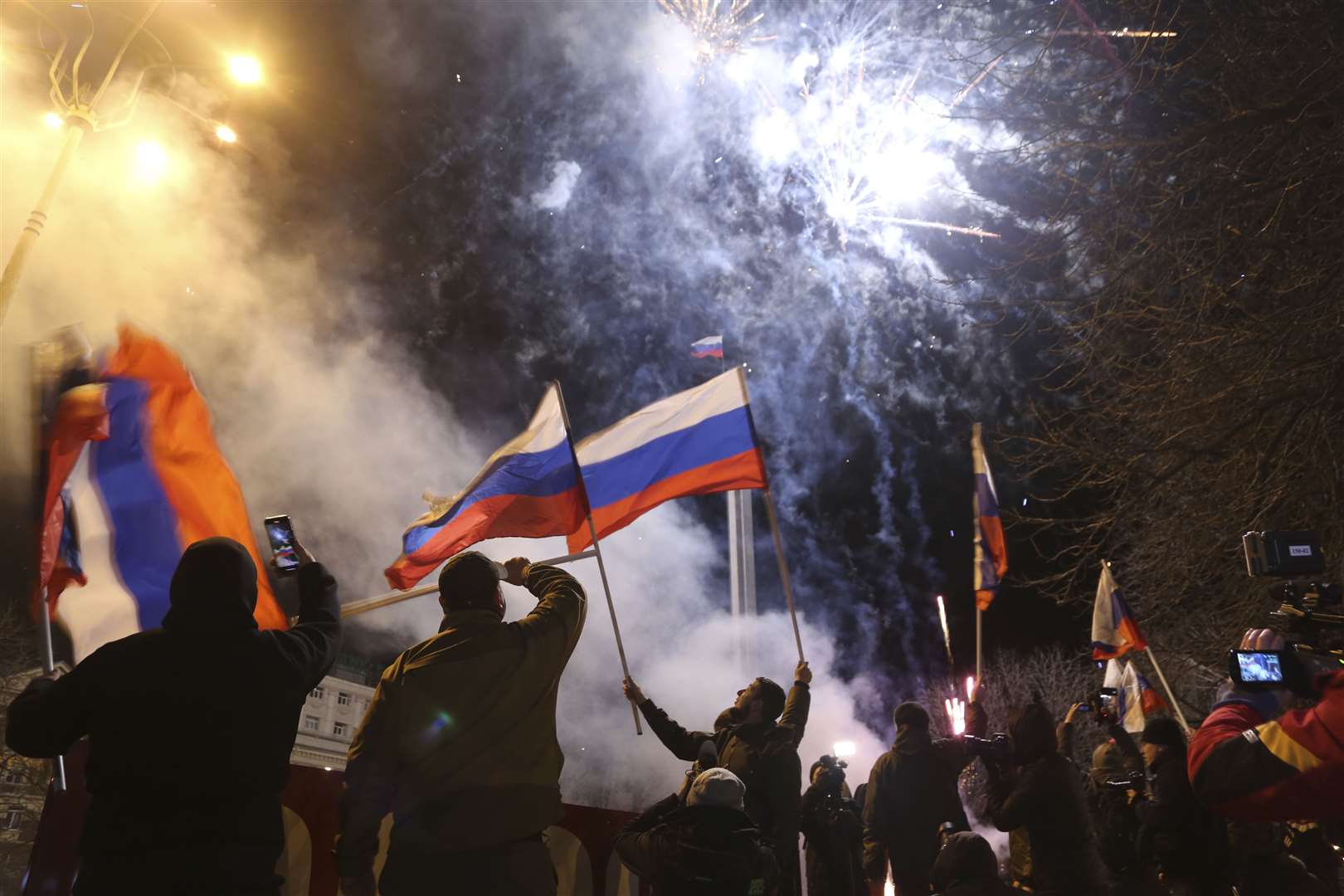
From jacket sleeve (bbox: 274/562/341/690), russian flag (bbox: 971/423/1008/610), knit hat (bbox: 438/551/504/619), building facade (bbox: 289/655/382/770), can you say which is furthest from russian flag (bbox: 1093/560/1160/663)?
building facade (bbox: 289/655/382/770)

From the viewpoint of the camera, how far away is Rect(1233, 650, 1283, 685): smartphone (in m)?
2.23

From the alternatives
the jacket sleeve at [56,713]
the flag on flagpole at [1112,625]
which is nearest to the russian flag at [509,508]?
the jacket sleeve at [56,713]

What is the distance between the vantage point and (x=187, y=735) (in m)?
2.05

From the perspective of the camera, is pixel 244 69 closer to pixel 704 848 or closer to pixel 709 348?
pixel 709 348

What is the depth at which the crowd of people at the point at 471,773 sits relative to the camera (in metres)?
2.01

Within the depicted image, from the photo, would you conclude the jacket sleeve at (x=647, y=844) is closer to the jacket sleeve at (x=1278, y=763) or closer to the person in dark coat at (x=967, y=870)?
the person in dark coat at (x=967, y=870)

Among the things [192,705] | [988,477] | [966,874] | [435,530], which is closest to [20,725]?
[192,705]

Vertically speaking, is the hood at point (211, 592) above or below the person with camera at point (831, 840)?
above

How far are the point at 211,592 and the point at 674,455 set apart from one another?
15.2ft

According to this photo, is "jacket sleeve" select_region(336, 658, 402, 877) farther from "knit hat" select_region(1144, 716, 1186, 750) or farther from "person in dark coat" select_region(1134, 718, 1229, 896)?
"knit hat" select_region(1144, 716, 1186, 750)

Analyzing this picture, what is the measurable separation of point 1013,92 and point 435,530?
533 centimetres

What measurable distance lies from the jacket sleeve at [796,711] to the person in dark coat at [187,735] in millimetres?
3048

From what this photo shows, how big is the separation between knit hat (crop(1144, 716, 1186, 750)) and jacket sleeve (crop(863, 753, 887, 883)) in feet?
4.69

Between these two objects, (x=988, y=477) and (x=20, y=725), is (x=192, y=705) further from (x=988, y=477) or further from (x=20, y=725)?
(x=988, y=477)
